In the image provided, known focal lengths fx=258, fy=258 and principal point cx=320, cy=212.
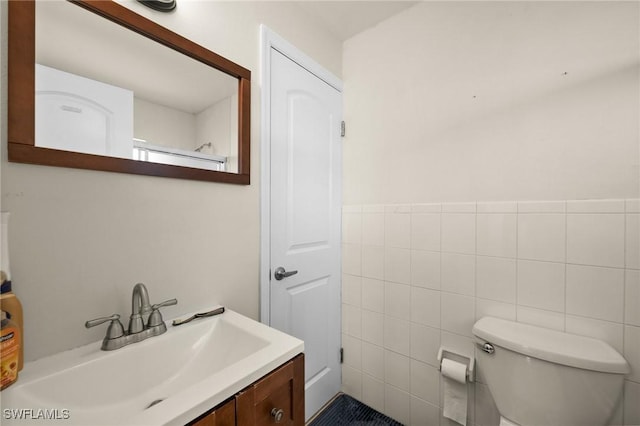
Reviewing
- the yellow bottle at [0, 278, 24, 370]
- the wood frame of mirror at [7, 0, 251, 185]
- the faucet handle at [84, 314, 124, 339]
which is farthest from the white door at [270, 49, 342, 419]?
the yellow bottle at [0, 278, 24, 370]

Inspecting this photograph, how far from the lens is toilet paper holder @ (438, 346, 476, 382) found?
3.88 ft

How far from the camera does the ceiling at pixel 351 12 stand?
55.6 inches

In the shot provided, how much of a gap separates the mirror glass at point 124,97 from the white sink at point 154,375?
579mm

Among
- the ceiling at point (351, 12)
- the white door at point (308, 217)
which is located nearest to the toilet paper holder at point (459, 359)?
the white door at point (308, 217)

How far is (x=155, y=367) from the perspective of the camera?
78 centimetres

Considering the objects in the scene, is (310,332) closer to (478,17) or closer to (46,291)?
(46,291)

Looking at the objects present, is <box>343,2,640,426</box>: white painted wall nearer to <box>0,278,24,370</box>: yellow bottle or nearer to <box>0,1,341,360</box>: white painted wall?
<box>0,1,341,360</box>: white painted wall

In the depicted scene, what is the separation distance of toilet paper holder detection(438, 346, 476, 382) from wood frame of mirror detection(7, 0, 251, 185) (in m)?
1.32

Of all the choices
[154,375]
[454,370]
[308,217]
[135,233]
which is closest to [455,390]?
[454,370]

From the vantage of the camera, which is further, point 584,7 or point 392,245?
point 392,245

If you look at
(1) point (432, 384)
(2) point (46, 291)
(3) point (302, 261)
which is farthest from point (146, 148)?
(1) point (432, 384)

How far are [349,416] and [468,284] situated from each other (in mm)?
1036

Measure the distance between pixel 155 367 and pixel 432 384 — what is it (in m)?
1.30

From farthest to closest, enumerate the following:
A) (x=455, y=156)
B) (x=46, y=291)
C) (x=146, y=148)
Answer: (x=455, y=156)
(x=146, y=148)
(x=46, y=291)
